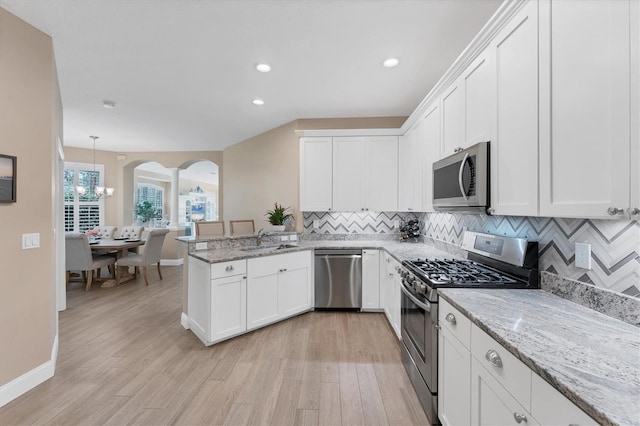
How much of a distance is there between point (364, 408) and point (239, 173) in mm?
4412

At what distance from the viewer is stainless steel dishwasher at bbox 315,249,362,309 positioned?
3.48 m

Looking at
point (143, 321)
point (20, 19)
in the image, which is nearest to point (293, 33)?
point (20, 19)

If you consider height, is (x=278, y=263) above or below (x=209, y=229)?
below

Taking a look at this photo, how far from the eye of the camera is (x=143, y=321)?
332 cm

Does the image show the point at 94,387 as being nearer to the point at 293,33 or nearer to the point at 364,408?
the point at 364,408

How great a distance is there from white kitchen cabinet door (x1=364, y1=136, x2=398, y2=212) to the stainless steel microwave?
1424 millimetres

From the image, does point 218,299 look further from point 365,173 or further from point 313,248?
point 365,173

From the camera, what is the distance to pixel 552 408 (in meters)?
0.81

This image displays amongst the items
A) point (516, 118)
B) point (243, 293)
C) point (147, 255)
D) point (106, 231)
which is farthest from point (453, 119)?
point (106, 231)

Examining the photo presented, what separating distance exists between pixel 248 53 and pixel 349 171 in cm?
195

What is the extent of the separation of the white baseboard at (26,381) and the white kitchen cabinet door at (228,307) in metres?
1.24

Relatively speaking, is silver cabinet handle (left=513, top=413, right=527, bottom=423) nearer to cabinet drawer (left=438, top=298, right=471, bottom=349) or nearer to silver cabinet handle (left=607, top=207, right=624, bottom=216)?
cabinet drawer (left=438, top=298, right=471, bottom=349)

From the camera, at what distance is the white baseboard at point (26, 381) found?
1.92 m

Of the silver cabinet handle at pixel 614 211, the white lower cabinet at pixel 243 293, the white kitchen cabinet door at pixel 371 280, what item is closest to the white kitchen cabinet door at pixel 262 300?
the white lower cabinet at pixel 243 293
